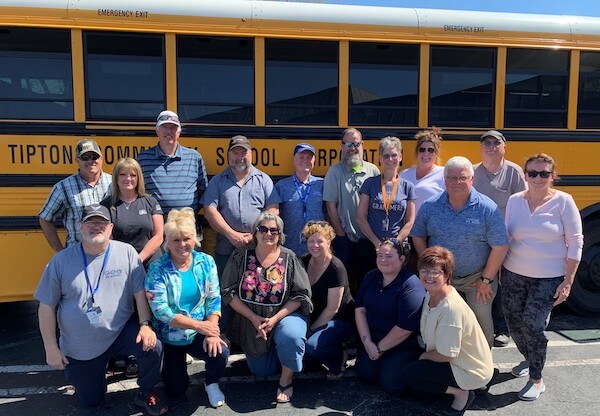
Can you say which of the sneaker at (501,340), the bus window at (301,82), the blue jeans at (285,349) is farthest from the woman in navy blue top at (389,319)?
the bus window at (301,82)

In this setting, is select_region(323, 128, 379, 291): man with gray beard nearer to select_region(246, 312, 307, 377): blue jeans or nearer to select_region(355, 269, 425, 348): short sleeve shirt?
select_region(355, 269, 425, 348): short sleeve shirt

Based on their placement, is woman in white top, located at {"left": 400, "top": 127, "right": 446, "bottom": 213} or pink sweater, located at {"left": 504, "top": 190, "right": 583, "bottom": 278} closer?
pink sweater, located at {"left": 504, "top": 190, "right": 583, "bottom": 278}

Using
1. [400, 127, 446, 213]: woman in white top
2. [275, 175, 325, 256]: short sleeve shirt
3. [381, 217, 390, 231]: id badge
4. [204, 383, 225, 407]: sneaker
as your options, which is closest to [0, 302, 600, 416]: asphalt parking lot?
[204, 383, 225, 407]: sneaker

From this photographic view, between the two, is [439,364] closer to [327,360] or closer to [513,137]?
[327,360]

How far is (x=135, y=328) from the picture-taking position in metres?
2.98

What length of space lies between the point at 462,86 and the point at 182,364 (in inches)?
129

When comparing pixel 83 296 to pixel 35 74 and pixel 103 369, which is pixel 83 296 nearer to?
pixel 103 369

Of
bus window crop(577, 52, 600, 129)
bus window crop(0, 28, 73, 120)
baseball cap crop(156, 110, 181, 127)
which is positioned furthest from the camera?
bus window crop(577, 52, 600, 129)

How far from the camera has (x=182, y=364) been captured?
3078 millimetres

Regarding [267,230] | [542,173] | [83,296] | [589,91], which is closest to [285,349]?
[267,230]

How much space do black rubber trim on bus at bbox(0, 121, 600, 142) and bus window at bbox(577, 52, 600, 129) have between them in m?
0.11

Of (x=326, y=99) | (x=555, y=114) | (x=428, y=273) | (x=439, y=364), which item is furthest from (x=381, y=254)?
(x=555, y=114)

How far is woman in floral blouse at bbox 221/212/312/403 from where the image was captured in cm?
311

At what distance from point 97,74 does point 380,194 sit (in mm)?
2432
